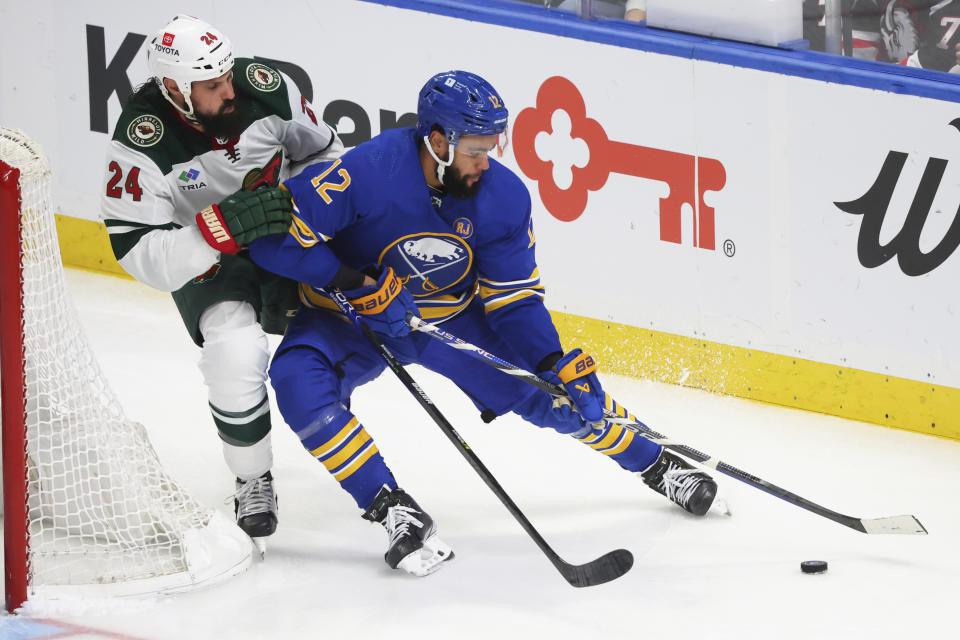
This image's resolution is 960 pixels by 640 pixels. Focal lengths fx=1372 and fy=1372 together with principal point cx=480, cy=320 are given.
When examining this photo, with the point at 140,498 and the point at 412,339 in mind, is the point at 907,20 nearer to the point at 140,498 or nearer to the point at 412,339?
the point at 412,339

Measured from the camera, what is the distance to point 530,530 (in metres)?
3.12

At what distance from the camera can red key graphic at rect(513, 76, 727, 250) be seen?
14.3 ft

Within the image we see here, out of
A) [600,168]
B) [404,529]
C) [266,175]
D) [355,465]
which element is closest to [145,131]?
[266,175]

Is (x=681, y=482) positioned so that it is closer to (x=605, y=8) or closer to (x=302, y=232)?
(x=302, y=232)

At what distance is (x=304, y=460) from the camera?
157 inches

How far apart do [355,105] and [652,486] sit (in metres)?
2.01

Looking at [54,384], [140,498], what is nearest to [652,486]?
[140,498]

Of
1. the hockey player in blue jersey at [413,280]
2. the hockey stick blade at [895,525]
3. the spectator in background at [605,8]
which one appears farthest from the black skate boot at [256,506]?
the spectator in background at [605,8]

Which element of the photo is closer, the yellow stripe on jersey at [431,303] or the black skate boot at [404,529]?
the black skate boot at [404,529]

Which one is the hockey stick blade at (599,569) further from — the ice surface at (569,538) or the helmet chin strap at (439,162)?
the helmet chin strap at (439,162)

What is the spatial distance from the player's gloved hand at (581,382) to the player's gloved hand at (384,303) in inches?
15.2

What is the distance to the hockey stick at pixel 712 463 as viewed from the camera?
325 cm

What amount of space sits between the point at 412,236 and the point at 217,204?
458 millimetres

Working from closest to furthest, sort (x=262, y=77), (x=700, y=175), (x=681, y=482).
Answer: (x=262, y=77) < (x=681, y=482) < (x=700, y=175)
